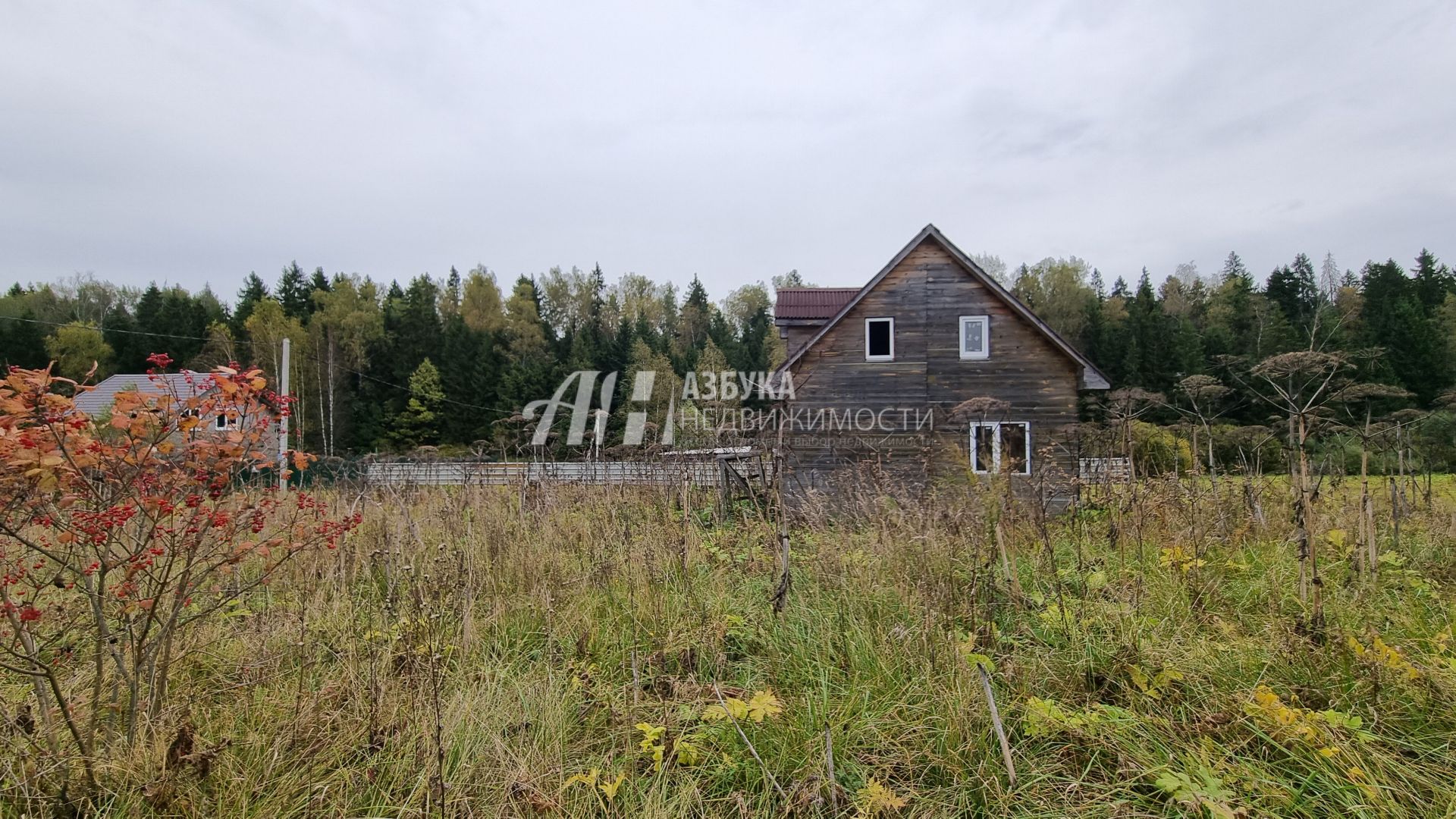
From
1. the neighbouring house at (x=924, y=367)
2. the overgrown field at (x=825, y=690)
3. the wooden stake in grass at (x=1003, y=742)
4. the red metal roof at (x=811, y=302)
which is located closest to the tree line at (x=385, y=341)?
the red metal roof at (x=811, y=302)

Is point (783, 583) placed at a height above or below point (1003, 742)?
above

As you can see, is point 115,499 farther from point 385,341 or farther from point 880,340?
point 385,341

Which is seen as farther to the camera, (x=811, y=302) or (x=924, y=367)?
(x=811, y=302)

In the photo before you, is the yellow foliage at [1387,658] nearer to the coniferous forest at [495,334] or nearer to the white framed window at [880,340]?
the white framed window at [880,340]

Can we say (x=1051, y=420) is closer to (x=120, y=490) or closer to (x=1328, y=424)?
(x=1328, y=424)

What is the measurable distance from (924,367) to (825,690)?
483 inches

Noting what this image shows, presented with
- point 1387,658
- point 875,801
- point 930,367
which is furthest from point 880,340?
point 875,801

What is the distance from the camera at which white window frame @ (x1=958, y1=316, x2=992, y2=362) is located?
13992 mm

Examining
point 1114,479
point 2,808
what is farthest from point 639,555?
point 1114,479

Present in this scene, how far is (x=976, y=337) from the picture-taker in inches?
556

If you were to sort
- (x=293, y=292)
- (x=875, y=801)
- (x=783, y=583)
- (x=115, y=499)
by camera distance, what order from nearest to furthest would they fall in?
(x=875, y=801), (x=115, y=499), (x=783, y=583), (x=293, y=292)

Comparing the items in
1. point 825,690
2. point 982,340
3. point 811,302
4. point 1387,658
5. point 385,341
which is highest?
point 385,341

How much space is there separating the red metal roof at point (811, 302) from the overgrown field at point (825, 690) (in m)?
13.5

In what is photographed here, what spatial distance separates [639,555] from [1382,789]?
368 centimetres
